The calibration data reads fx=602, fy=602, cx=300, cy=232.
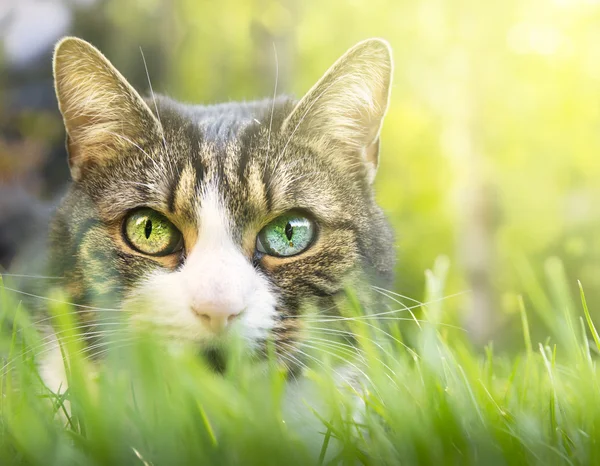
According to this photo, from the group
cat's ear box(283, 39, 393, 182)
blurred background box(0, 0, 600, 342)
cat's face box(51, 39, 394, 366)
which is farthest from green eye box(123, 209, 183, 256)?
blurred background box(0, 0, 600, 342)

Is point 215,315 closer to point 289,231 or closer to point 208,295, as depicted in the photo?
point 208,295

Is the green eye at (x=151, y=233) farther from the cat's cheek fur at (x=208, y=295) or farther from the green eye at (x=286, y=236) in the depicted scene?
the green eye at (x=286, y=236)

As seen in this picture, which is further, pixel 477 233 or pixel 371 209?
pixel 477 233

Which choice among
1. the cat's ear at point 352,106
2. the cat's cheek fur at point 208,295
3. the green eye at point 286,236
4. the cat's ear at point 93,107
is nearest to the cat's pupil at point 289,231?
the green eye at point 286,236

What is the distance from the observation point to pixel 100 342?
41.7 inches

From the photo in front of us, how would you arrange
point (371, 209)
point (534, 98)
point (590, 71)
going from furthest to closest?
point (534, 98)
point (590, 71)
point (371, 209)

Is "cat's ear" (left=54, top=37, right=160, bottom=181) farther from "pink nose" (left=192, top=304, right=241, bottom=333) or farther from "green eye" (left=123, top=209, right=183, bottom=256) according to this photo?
"pink nose" (left=192, top=304, right=241, bottom=333)

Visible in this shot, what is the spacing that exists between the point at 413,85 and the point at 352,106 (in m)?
0.51

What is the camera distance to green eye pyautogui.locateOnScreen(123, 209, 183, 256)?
108 cm

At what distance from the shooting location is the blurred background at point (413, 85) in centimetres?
157

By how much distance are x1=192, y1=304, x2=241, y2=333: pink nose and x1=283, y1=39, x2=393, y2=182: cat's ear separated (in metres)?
0.45

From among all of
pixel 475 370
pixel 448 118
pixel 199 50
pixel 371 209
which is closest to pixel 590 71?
pixel 448 118

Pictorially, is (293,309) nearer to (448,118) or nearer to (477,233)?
(448,118)

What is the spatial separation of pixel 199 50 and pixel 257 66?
17cm
